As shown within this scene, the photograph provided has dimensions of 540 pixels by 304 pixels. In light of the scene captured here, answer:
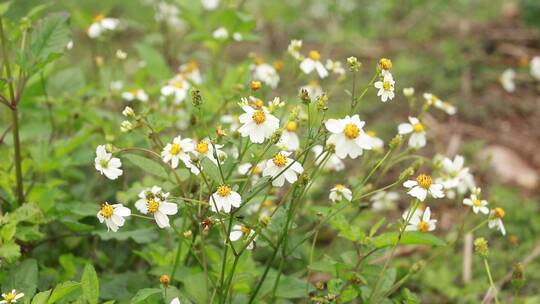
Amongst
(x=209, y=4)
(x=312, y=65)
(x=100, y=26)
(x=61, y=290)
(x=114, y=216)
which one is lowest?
(x=61, y=290)

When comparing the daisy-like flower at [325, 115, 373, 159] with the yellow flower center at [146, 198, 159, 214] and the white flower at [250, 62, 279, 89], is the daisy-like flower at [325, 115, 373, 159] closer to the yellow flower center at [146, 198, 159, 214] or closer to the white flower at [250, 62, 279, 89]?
the yellow flower center at [146, 198, 159, 214]

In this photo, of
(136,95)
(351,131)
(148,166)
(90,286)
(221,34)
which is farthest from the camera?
(221,34)

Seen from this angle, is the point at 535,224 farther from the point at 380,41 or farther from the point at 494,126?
the point at 380,41

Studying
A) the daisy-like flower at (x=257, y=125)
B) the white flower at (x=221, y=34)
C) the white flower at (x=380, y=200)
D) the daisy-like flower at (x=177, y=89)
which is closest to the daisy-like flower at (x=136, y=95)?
the daisy-like flower at (x=177, y=89)

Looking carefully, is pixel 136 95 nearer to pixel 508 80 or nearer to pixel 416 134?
pixel 416 134

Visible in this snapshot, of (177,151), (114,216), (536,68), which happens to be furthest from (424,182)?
(536,68)

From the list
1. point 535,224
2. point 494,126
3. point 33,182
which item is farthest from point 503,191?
point 33,182

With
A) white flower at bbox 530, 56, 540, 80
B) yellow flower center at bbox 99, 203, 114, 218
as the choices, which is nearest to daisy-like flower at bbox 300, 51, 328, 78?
yellow flower center at bbox 99, 203, 114, 218
